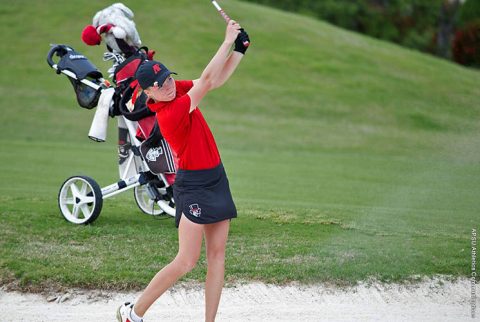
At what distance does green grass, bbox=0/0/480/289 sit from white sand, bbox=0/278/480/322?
0.17m

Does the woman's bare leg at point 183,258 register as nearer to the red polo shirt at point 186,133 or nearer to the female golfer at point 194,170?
the female golfer at point 194,170

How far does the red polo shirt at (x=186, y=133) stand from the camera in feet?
18.6

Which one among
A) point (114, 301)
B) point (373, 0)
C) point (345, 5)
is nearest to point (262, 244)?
point (114, 301)

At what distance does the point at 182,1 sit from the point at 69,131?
14.5 metres

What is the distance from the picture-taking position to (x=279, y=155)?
1975 centimetres

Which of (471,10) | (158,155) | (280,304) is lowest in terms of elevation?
(471,10)

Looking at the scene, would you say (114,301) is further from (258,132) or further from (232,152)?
(258,132)

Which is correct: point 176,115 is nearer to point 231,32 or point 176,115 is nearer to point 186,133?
point 186,133

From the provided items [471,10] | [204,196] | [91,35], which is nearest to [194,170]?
[204,196]

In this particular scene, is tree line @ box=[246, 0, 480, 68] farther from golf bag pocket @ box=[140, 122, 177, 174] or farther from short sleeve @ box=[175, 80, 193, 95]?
short sleeve @ box=[175, 80, 193, 95]

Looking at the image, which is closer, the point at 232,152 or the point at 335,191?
the point at 335,191

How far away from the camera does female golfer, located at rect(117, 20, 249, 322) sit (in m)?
5.73

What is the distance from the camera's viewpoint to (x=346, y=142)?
Answer: 73.3 ft

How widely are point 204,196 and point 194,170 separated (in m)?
0.20
